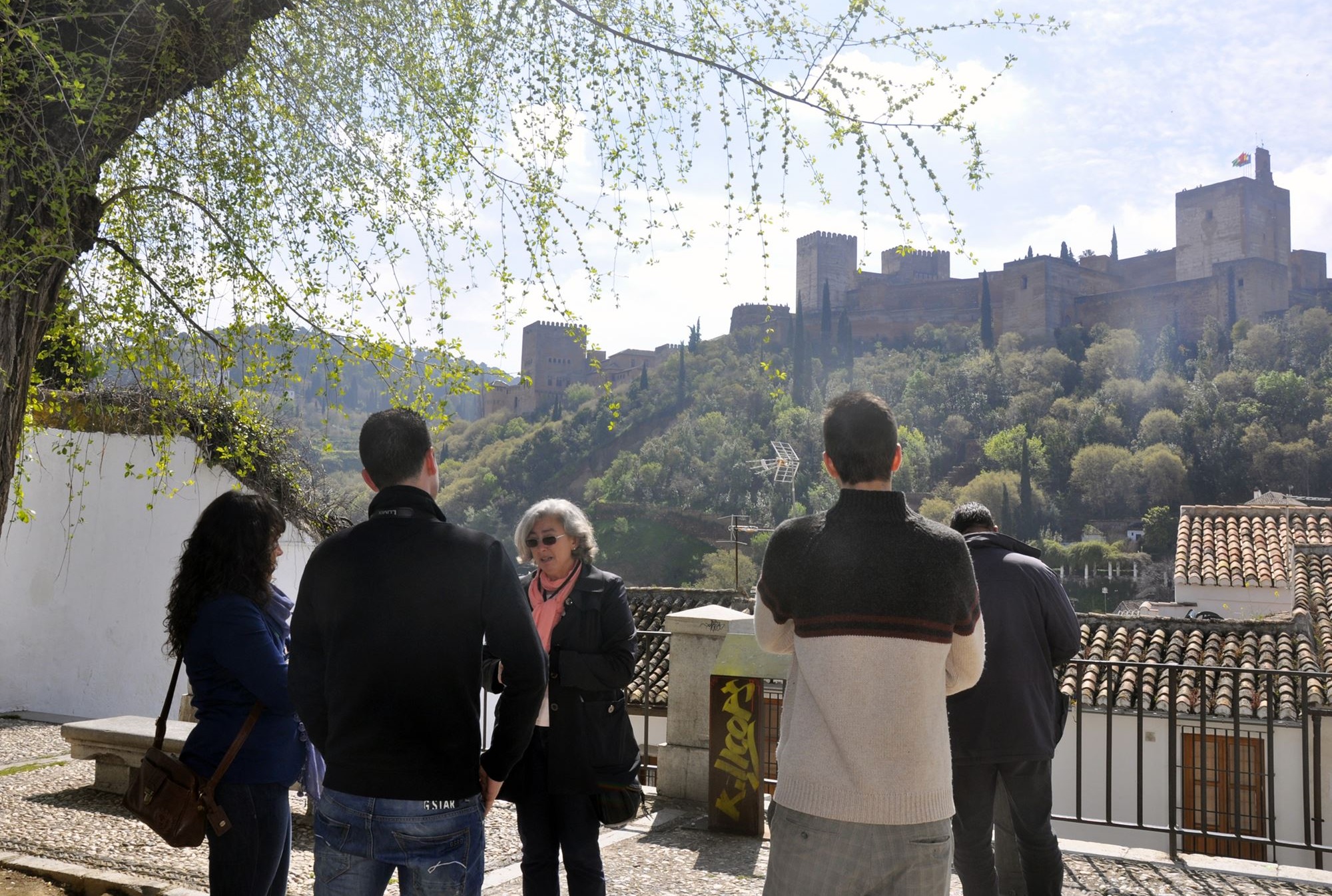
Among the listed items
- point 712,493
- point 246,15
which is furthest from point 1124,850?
point 712,493

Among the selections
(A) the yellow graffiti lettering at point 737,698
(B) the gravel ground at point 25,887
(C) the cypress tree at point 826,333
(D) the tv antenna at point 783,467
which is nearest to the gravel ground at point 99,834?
(B) the gravel ground at point 25,887

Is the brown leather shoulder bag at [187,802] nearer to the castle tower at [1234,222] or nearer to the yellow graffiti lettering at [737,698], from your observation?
the yellow graffiti lettering at [737,698]

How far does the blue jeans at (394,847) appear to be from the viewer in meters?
1.99

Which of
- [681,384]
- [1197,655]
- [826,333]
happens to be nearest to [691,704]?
[1197,655]

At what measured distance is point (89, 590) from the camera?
8.34m

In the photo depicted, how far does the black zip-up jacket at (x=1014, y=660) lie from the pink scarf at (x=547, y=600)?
1206 millimetres

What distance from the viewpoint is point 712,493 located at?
61969 mm

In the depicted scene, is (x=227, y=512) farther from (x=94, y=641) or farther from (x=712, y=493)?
(x=712, y=493)

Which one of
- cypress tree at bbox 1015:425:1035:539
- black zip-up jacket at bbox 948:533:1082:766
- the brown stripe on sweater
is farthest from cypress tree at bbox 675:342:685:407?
the brown stripe on sweater

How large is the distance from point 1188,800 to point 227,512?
1407 cm

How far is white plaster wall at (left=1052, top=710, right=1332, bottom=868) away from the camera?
1306 centimetres

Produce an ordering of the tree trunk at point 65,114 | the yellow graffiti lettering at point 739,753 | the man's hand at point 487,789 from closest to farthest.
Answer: the man's hand at point 487,789 < the tree trunk at point 65,114 < the yellow graffiti lettering at point 739,753

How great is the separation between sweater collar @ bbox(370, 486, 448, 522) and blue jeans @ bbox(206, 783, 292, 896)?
0.85 meters

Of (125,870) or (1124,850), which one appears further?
(1124,850)
